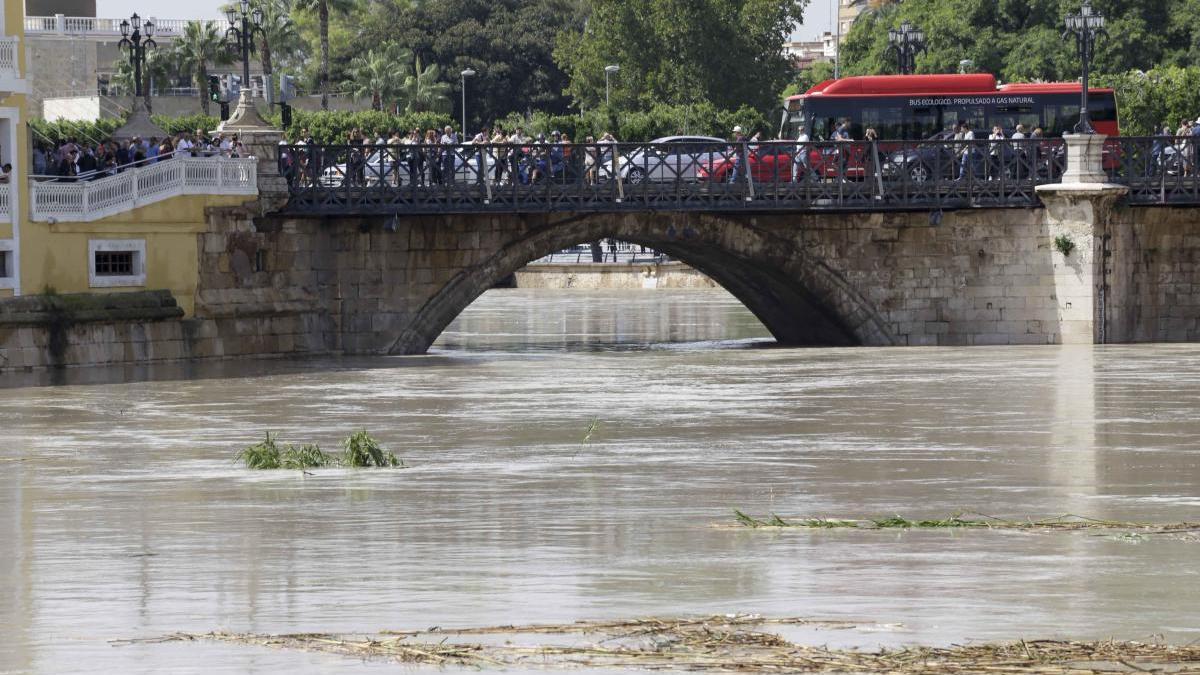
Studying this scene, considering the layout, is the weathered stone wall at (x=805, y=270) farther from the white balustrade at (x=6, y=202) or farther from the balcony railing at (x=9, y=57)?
the balcony railing at (x=9, y=57)

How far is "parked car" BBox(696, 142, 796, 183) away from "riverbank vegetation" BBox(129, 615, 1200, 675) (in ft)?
80.1

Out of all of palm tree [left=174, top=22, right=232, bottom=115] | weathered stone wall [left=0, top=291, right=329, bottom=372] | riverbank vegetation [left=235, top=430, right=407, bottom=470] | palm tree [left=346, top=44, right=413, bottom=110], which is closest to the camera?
riverbank vegetation [left=235, top=430, right=407, bottom=470]

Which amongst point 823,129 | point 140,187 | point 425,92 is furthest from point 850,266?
point 425,92

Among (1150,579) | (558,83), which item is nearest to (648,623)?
(1150,579)

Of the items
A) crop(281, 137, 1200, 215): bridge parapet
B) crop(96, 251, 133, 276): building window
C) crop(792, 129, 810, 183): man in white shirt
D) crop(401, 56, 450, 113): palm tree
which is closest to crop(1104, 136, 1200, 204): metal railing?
crop(281, 137, 1200, 215): bridge parapet

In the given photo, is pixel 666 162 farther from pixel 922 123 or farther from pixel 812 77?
pixel 812 77

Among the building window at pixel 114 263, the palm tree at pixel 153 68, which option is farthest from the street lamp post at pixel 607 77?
the building window at pixel 114 263

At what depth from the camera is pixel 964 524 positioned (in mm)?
14797

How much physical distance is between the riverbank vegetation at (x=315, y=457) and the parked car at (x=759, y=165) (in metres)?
15.9

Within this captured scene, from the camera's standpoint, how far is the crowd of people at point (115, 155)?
32.8 m

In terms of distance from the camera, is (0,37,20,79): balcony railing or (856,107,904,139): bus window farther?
(856,107,904,139): bus window

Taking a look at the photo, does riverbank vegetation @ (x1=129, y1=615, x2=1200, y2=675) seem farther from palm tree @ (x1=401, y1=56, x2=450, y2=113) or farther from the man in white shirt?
palm tree @ (x1=401, y1=56, x2=450, y2=113)

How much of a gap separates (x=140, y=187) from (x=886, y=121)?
570 inches

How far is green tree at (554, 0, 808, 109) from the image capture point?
257 feet
